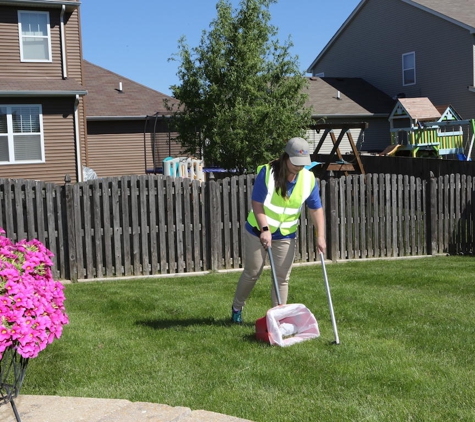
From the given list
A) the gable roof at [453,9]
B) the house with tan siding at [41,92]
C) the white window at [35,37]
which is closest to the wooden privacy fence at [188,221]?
the house with tan siding at [41,92]

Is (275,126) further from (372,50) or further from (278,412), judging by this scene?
(372,50)

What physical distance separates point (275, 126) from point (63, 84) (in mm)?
7799

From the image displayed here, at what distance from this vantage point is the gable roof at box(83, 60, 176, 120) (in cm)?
2945

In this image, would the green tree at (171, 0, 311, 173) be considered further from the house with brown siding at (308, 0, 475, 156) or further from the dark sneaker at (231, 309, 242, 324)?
the house with brown siding at (308, 0, 475, 156)

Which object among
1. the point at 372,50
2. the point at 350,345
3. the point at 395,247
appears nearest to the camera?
the point at 350,345

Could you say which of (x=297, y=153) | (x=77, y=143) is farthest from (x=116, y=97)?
(x=297, y=153)

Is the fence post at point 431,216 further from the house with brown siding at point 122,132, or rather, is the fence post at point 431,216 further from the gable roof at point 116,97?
the house with brown siding at point 122,132

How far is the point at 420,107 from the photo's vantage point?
1220 inches

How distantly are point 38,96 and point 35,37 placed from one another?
186 cm

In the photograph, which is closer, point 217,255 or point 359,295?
point 359,295

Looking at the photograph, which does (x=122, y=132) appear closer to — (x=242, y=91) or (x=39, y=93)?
(x=39, y=93)

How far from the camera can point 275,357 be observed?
5.94 m

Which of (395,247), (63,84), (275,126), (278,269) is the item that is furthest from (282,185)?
(63,84)

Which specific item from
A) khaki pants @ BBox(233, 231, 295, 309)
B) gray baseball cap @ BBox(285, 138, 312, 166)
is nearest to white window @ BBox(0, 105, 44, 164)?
khaki pants @ BBox(233, 231, 295, 309)
